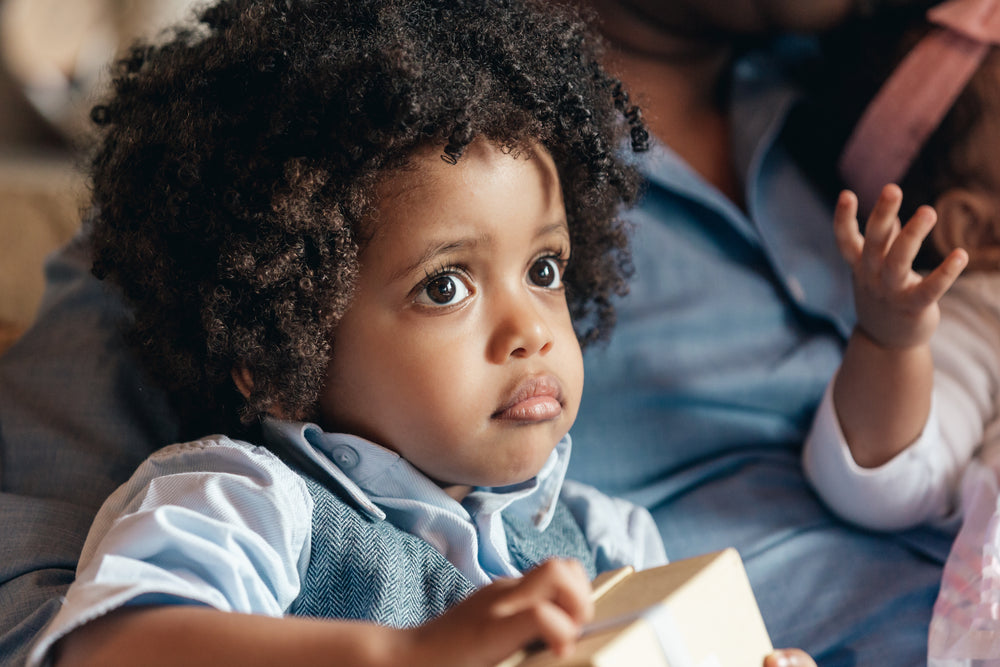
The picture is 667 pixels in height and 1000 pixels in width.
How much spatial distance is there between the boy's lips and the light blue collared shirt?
10cm

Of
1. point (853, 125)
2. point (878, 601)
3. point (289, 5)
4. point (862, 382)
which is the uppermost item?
point (289, 5)

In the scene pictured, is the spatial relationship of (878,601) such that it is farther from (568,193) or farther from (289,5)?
(289,5)

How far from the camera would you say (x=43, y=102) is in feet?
6.64

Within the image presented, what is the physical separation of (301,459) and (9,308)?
0.75 m

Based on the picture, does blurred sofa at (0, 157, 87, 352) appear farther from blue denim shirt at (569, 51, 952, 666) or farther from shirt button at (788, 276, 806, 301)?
shirt button at (788, 276, 806, 301)

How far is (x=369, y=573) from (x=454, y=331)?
7.9 inches

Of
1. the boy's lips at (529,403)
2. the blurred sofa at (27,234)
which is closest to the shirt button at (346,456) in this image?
the boy's lips at (529,403)

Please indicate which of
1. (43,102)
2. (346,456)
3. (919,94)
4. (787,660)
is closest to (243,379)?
(346,456)

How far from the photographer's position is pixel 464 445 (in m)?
0.76

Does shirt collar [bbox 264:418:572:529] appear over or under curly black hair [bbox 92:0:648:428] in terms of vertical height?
under

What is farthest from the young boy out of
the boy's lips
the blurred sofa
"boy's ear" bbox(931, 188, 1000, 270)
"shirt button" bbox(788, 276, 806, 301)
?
"boy's ear" bbox(931, 188, 1000, 270)

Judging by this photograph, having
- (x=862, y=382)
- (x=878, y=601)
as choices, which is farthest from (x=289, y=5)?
(x=878, y=601)

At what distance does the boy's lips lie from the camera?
762 millimetres

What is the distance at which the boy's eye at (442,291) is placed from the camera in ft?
2.48
